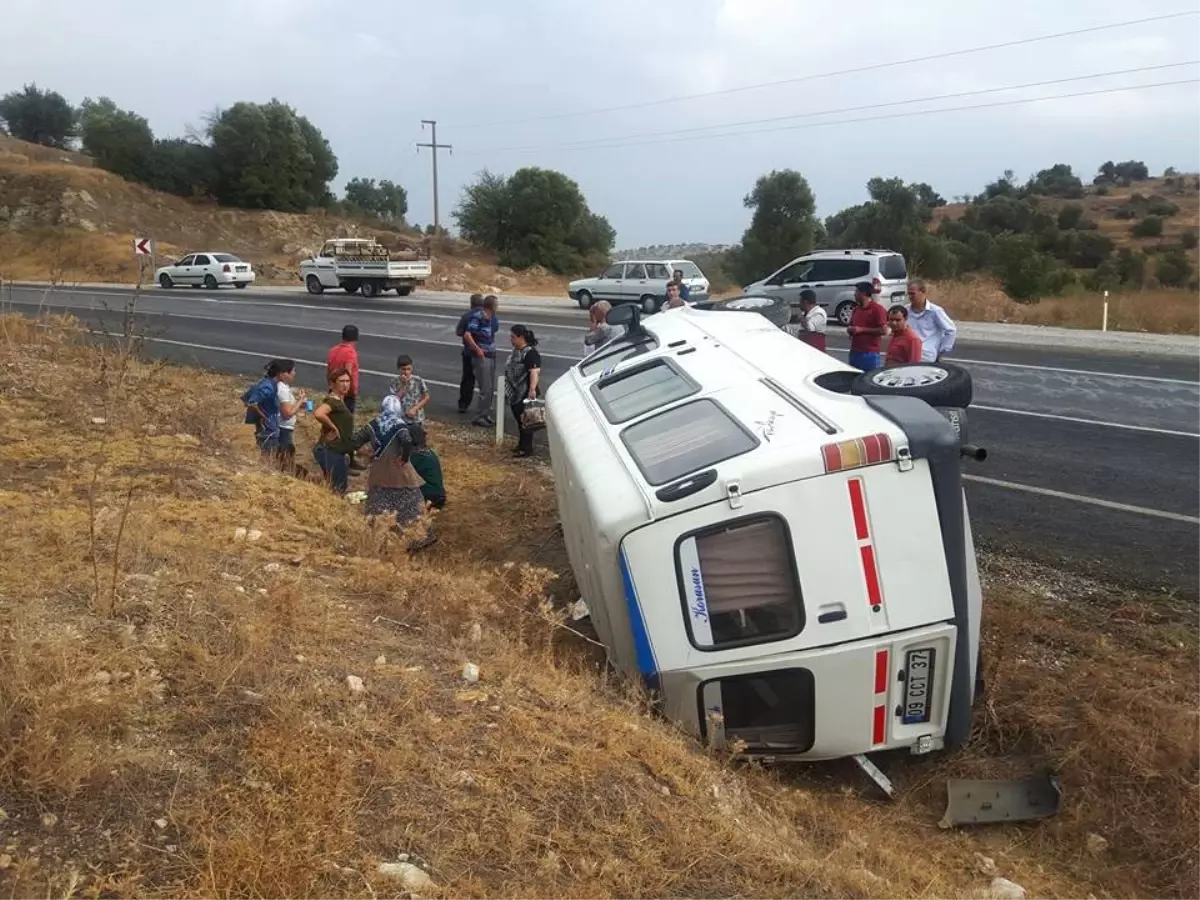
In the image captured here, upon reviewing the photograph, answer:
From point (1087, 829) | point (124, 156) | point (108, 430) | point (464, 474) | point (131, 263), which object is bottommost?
point (1087, 829)

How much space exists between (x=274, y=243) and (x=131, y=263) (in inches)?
363

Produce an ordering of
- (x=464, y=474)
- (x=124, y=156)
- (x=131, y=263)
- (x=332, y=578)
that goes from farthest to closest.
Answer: (x=124, y=156)
(x=131, y=263)
(x=464, y=474)
(x=332, y=578)

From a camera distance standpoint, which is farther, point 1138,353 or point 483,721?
point 1138,353

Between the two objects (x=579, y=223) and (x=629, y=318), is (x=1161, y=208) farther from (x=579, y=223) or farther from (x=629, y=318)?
(x=629, y=318)

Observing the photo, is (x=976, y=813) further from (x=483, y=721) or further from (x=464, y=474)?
(x=464, y=474)

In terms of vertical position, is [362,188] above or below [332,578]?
above

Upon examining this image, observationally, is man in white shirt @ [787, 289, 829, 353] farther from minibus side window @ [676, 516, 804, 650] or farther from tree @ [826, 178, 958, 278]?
tree @ [826, 178, 958, 278]

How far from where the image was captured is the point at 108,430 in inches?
362

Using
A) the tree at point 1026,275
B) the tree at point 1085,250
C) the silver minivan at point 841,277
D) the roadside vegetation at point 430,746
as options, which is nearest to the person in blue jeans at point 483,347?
the roadside vegetation at point 430,746

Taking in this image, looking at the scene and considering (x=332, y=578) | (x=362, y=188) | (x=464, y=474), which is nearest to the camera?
(x=332, y=578)

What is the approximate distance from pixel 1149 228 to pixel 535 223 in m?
37.0

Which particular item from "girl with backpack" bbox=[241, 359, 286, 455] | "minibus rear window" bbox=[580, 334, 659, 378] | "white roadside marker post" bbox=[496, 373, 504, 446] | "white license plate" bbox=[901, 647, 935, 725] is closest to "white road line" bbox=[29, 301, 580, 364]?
"white roadside marker post" bbox=[496, 373, 504, 446]

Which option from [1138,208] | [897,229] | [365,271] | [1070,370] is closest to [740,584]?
[1070,370]

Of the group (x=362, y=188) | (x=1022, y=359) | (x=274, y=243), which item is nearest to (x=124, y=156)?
(x=274, y=243)
